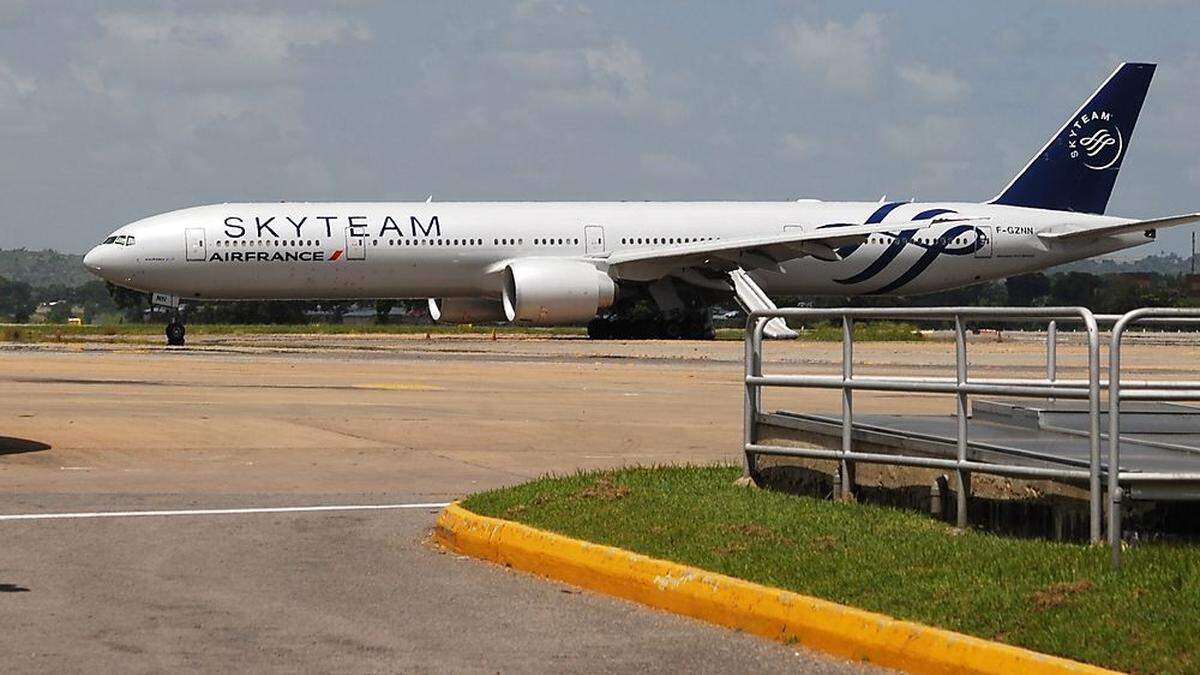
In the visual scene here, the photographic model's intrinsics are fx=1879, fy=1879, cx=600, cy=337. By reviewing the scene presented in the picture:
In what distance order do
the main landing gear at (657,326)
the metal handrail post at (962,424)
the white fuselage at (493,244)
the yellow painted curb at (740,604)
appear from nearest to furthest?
the yellow painted curb at (740,604) < the metal handrail post at (962,424) < the white fuselage at (493,244) < the main landing gear at (657,326)

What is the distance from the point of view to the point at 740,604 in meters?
8.17

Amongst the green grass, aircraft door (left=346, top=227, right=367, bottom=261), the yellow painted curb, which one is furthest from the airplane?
the yellow painted curb

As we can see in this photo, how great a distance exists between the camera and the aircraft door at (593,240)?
145 ft

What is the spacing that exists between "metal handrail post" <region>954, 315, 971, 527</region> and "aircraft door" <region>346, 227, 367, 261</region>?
1290 inches

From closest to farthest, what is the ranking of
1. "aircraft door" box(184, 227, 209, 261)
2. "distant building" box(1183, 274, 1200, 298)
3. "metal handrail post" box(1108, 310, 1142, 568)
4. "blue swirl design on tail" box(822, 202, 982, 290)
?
1. "metal handrail post" box(1108, 310, 1142, 568)
2. "aircraft door" box(184, 227, 209, 261)
3. "blue swirl design on tail" box(822, 202, 982, 290)
4. "distant building" box(1183, 274, 1200, 298)

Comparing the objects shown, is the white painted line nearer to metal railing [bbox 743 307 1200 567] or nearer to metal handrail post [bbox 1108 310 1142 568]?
metal railing [bbox 743 307 1200 567]

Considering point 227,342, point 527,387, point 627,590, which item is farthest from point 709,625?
point 227,342

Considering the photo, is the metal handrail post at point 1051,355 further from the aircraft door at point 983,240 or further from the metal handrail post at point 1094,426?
the aircraft door at point 983,240

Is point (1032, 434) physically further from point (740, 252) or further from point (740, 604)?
point (740, 252)

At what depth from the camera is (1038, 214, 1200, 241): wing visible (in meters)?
44.4

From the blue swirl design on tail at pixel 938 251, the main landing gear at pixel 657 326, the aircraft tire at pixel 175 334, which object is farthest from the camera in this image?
the blue swirl design on tail at pixel 938 251

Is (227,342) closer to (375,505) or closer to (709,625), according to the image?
(375,505)

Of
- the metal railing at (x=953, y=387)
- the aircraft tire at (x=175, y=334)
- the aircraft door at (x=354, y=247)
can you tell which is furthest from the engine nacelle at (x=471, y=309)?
the metal railing at (x=953, y=387)

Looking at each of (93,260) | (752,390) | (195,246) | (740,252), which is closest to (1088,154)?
(740,252)
